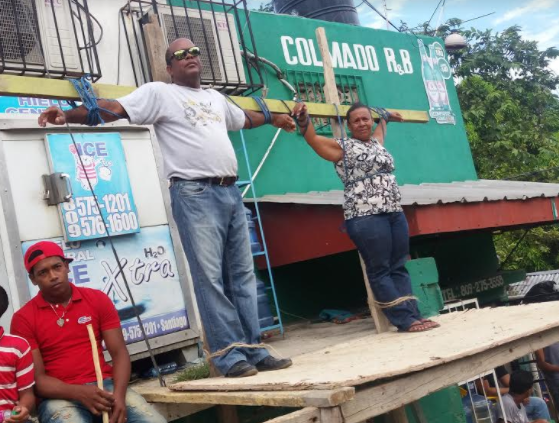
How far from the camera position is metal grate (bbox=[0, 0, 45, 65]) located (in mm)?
6133

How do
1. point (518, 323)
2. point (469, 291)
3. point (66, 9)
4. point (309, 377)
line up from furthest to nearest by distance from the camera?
point (469, 291) < point (66, 9) < point (518, 323) < point (309, 377)

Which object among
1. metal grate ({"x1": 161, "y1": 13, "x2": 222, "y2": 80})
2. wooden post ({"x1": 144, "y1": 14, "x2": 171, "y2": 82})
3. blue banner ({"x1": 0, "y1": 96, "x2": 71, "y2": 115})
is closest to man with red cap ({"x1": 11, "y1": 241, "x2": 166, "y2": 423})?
wooden post ({"x1": 144, "y1": 14, "x2": 171, "y2": 82})

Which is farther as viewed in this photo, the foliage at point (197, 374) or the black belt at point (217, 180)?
the foliage at point (197, 374)

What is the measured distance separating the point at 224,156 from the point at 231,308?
0.88 m

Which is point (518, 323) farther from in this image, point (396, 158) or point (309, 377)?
point (396, 158)

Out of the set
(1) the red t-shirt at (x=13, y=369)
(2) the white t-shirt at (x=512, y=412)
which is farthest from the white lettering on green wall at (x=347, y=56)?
(1) the red t-shirt at (x=13, y=369)

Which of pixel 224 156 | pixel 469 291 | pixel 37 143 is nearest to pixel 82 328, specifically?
pixel 224 156

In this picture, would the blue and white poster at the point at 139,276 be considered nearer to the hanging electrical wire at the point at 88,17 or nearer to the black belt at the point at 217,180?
the black belt at the point at 217,180

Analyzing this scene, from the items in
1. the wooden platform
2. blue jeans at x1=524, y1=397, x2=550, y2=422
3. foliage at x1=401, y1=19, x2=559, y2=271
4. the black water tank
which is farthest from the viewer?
foliage at x1=401, y1=19, x2=559, y2=271

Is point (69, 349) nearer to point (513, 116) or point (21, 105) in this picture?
point (21, 105)

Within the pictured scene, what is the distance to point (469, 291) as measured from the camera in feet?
36.3

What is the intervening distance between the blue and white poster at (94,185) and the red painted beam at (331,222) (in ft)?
7.00

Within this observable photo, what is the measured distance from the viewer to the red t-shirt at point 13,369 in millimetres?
3564

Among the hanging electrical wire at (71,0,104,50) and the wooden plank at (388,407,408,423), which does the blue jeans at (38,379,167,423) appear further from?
the hanging electrical wire at (71,0,104,50)
